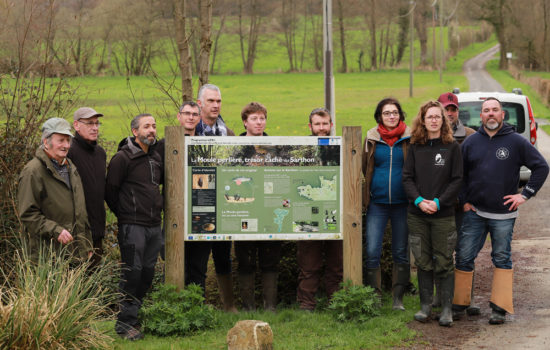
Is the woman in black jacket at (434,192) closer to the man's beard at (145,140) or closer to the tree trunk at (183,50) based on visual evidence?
the man's beard at (145,140)

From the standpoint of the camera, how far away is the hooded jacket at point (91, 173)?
21.3ft

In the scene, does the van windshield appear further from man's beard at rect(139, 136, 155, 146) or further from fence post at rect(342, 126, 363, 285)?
man's beard at rect(139, 136, 155, 146)

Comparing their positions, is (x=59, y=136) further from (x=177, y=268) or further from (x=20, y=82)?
(x=20, y=82)

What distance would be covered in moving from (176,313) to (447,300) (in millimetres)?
2524

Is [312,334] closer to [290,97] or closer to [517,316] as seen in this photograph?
[517,316]

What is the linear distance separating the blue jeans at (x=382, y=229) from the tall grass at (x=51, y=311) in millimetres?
2534

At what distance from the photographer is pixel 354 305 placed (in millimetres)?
6773

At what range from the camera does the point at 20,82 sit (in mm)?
8133

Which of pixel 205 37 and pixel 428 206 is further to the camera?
pixel 205 37

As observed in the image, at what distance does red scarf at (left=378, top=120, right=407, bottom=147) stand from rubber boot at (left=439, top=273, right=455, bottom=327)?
1382 mm

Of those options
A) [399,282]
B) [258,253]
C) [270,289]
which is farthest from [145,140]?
[399,282]

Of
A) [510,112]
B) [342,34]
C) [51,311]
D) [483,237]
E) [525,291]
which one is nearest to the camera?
[51,311]

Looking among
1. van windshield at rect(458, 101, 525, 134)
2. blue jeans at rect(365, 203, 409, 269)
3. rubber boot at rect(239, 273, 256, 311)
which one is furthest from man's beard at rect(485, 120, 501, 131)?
van windshield at rect(458, 101, 525, 134)

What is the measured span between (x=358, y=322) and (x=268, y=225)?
1.23 metres
